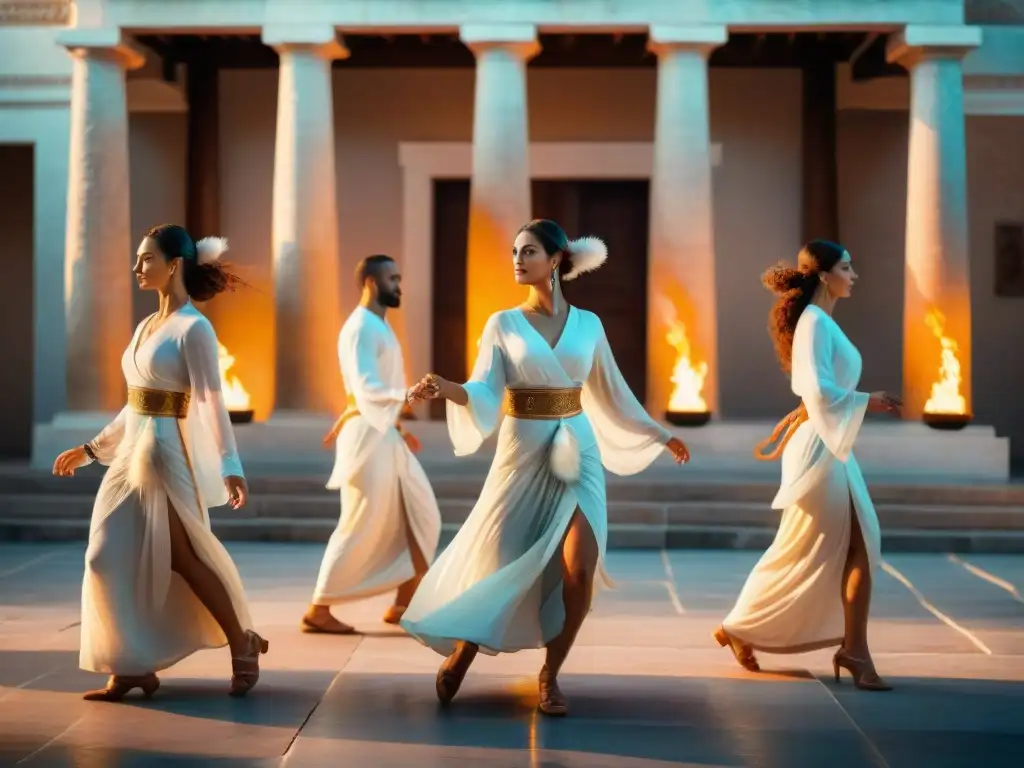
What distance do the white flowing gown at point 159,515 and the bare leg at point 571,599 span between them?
1364 mm

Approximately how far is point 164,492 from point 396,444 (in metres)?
2.26

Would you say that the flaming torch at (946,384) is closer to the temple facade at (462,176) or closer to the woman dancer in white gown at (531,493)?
the temple facade at (462,176)

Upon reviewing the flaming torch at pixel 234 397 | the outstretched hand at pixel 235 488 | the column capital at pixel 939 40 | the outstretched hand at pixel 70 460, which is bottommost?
the outstretched hand at pixel 235 488

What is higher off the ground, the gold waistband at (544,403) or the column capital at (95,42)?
the column capital at (95,42)

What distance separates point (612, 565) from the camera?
1120cm

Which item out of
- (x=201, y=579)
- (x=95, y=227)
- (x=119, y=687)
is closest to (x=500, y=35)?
(x=95, y=227)

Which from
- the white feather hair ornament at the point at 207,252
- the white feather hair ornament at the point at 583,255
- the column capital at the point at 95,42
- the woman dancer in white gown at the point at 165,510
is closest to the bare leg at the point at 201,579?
the woman dancer in white gown at the point at 165,510

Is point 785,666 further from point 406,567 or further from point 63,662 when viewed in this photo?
point 63,662

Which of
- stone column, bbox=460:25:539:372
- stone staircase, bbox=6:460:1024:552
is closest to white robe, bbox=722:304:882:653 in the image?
stone staircase, bbox=6:460:1024:552

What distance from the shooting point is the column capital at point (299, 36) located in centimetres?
1492

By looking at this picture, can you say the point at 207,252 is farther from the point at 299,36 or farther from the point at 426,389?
the point at 299,36

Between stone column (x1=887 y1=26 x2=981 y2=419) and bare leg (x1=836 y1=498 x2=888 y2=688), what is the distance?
8.60m

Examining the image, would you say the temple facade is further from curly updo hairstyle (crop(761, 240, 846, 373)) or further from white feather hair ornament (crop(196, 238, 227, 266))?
white feather hair ornament (crop(196, 238, 227, 266))

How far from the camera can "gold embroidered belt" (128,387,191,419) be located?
6332 millimetres
